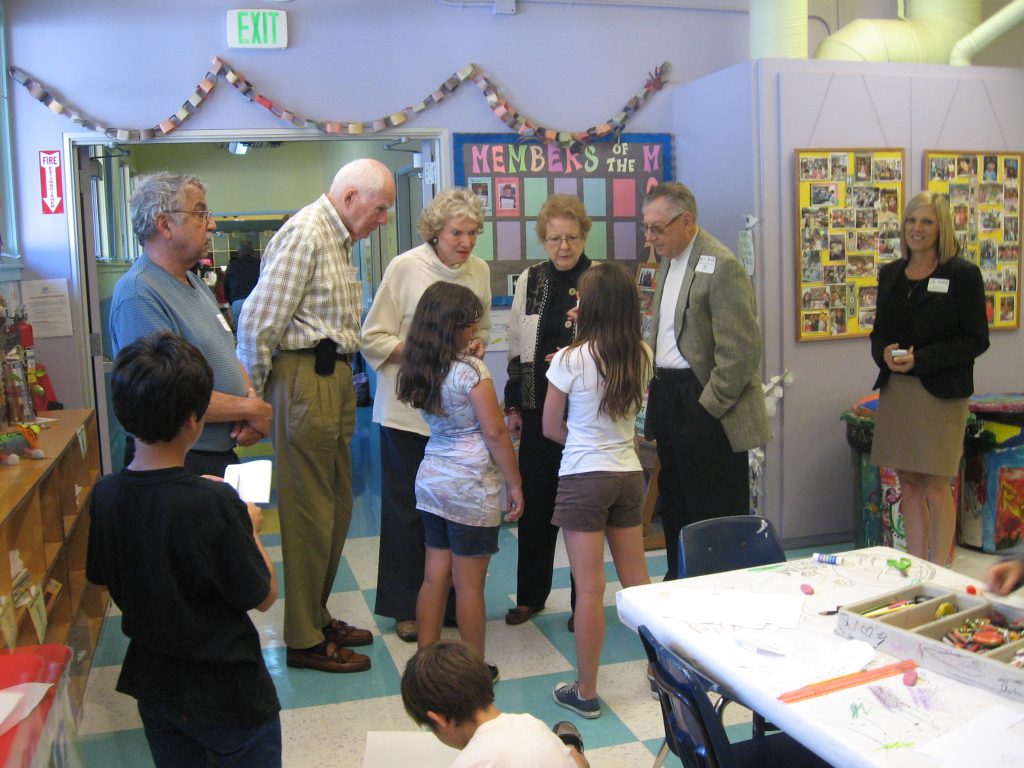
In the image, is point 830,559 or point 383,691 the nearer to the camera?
point 830,559

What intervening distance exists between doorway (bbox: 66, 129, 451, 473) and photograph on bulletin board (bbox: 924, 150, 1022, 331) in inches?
100

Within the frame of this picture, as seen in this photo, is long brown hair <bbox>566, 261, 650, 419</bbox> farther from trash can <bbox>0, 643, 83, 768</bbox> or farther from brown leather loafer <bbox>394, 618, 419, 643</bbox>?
trash can <bbox>0, 643, 83, 768</bbox>

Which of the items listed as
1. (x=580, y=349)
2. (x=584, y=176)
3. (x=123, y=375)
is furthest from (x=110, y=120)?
(x=123, y=375)

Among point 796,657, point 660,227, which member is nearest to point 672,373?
point 660,227

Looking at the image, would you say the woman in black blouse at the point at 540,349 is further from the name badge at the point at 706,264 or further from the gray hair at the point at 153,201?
the gray hair at the point at 153,201

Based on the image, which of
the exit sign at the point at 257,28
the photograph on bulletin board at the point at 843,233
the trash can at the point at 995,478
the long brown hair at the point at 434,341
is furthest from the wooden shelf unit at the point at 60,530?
the trash can at the point at 995,478

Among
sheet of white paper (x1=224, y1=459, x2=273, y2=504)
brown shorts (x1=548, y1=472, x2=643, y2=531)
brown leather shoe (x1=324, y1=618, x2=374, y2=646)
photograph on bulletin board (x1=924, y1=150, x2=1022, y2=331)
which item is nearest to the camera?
sheet of white paper (x1=224, y1=459, x2=273, y2=504)

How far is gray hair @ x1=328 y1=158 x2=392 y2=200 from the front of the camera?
3.27 m

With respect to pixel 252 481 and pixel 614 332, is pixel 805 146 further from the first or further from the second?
pixel 252 481

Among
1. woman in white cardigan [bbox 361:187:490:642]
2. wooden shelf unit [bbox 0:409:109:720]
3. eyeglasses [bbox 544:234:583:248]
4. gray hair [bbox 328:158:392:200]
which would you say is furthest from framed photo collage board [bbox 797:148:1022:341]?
wooden shelf unit [bbox 0:409:109:720]

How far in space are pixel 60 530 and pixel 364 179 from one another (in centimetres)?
150

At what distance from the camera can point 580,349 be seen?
2980 millimetres

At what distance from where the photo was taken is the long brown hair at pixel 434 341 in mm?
2908

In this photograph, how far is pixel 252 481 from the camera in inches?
81.9
